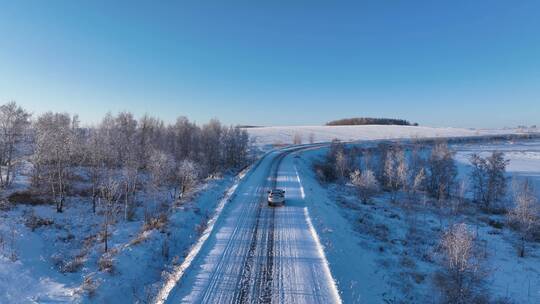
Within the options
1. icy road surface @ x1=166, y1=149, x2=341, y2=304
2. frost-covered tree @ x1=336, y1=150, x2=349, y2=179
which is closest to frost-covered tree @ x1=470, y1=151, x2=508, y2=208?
frost-covered tree @ x1=336, y1=150, x2=349, y2=179

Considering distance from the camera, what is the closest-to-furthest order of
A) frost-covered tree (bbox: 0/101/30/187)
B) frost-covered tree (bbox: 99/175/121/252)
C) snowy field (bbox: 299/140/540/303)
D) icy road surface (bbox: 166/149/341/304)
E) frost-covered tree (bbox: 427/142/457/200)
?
icy road surface (bbox: 166/149/341/304) < snowy field (bbox: 299/140/540/303) < frost-covered tree (bbox: 99/175/121/252) < frost-covered tree (bbox: 0/101/30/187) < frost-covered tree (bbox: 427/142/457/200)

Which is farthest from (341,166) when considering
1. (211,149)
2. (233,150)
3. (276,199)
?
(276,199)

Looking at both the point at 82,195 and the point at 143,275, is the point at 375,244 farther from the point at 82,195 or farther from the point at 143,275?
the point at 82,195

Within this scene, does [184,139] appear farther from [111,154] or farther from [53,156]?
[53,156]

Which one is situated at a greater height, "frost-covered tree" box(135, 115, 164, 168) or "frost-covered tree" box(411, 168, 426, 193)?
"frost-covered tree" box(135, 115, 164, 168)

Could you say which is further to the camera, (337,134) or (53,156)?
(337,134)

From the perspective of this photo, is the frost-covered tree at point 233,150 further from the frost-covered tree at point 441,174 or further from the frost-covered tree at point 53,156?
the frost-covered tree at point 441,174

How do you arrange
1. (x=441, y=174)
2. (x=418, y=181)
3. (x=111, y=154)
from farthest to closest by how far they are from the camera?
(x=441, y=174)
(x=418, y=181)
(x=111, y=154)

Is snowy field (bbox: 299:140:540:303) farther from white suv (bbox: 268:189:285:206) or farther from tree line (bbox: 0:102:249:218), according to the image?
tree line (bbox: 0:102:249:218)

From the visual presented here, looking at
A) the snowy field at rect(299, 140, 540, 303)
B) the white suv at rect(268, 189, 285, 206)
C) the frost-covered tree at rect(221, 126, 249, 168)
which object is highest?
the frost-covered tree at rect(221, 126, 249, 168)

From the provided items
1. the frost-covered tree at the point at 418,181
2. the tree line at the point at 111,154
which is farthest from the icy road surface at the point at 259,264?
the frost-covered tree at the point at 418,181
